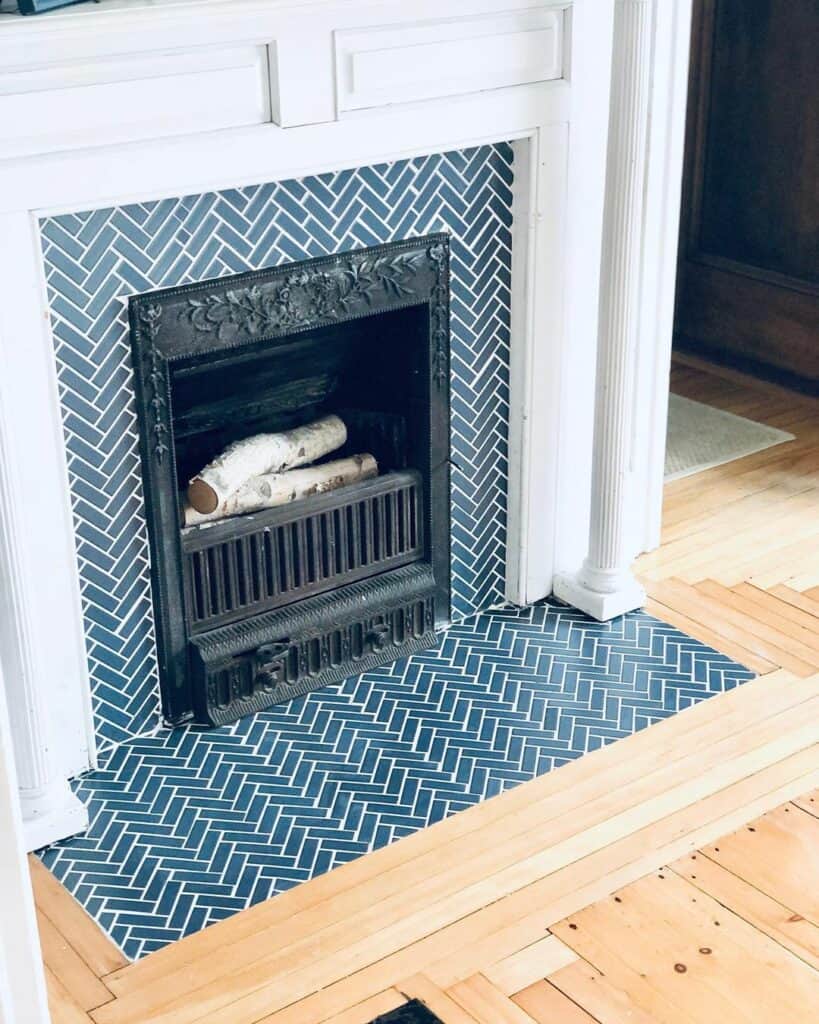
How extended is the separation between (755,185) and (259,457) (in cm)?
282

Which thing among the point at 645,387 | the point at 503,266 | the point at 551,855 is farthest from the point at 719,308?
the point at 551,855

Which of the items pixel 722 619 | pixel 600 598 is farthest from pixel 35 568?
pixel 722 619

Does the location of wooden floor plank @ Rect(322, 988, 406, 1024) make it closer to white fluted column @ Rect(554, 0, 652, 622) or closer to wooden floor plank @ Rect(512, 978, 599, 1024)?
wooden floor plank @ Rect(512, 978, 599, 1024)

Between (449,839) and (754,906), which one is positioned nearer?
(754,906)

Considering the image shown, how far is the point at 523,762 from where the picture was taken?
11.4 feet

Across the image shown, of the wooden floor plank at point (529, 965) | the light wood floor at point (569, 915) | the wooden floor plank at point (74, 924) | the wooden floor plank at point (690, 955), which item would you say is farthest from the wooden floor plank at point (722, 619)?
the wooden floor plank at point (74, 924)

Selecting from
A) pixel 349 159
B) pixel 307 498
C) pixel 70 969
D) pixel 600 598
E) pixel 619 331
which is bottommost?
pixel 70 969

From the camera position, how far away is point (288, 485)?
3.71m

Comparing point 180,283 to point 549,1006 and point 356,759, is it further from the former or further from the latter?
point 549,1006

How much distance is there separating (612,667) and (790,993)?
4.01 ft

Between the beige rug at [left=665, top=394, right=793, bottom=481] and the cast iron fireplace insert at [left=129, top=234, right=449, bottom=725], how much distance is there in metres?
1.39

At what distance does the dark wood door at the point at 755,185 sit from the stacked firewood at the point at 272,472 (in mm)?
2364

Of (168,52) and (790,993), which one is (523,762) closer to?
(790,993)

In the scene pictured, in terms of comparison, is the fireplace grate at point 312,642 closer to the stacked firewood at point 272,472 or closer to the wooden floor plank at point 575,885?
the stacked firewood at point 272,472
